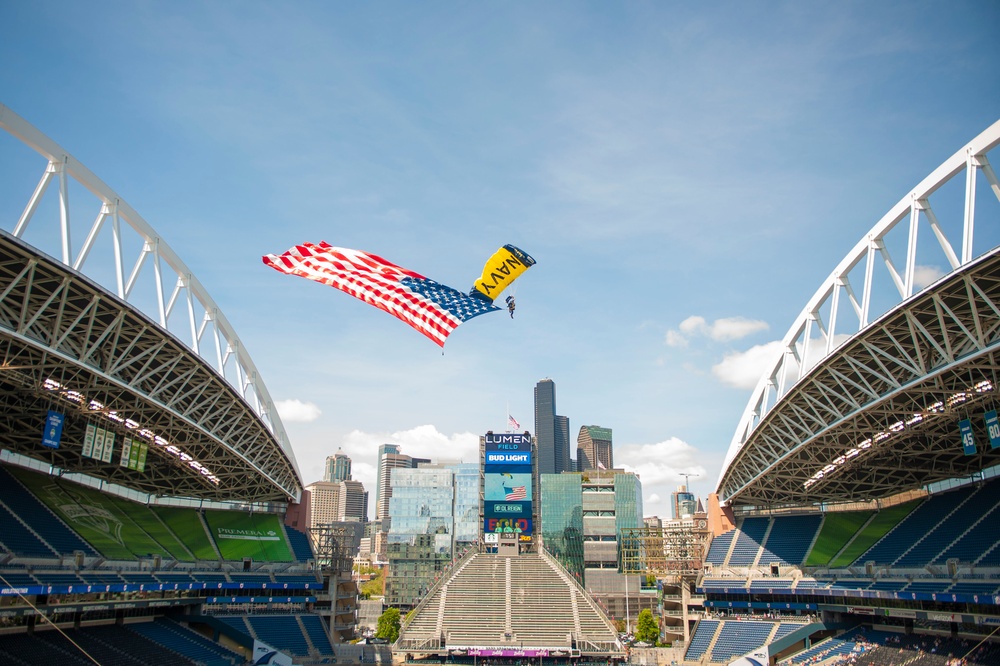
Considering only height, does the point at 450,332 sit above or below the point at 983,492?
above

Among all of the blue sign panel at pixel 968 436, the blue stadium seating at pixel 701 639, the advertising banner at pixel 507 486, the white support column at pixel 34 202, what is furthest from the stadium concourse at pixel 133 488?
the blue sign panel at pixel 968 436

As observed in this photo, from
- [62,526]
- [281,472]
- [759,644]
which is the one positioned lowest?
[759,644]

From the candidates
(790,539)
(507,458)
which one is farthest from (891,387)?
(507,458)

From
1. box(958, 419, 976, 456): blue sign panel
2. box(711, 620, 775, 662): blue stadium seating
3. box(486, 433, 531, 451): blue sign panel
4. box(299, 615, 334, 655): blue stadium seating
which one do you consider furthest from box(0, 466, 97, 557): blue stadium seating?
box(958, 419, 976, 456): blue sign panel

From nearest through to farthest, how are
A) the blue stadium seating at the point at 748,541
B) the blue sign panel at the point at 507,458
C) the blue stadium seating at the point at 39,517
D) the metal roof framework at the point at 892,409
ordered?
the metal roof framework at the point at 892,409 < the blue stadium seating at the point at 39,517 < the blue stadium seating at the point at 748,541 < the blue sign panel at the point at 507,458

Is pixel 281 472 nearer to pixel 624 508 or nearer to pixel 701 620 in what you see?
pixel 701 620

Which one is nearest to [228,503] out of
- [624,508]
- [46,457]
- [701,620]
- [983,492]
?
[46,457]

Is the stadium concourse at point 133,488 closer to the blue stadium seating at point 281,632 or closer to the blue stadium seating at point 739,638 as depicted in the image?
the blue stadium seating at point 281,632
